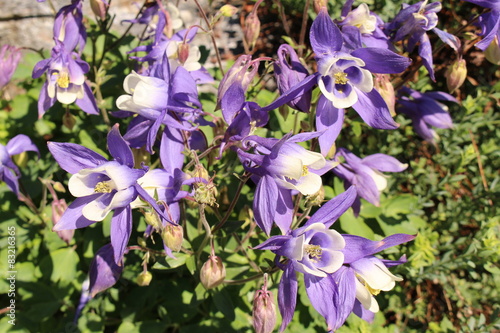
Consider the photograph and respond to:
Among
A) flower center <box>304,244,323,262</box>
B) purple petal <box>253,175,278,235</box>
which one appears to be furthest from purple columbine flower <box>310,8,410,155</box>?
flower center <box>304,244,323,262</box>

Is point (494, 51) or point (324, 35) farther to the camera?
point (494, 51)

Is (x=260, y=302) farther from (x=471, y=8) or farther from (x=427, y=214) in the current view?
(x=471, y=8)

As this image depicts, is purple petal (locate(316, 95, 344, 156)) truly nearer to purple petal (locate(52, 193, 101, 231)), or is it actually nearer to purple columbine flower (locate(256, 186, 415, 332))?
purple columbine flower (locate(256, 186, 415, 332))

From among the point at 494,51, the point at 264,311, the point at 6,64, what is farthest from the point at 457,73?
the point at 6,64

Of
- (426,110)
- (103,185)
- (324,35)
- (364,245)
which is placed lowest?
(426,110)

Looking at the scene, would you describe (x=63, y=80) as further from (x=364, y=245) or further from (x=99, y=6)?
(x=364, y=245)

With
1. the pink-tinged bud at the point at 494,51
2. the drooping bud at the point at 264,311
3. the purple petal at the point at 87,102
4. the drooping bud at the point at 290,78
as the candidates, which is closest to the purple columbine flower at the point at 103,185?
the drooping bud at the point at 264,311

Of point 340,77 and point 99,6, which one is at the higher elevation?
→ point 99,6
